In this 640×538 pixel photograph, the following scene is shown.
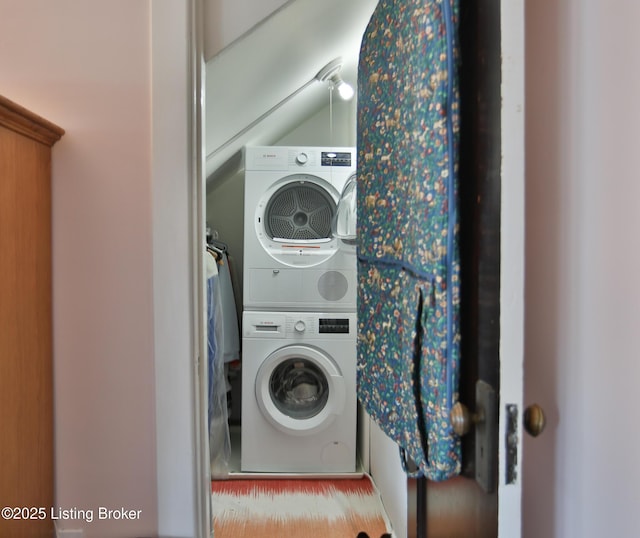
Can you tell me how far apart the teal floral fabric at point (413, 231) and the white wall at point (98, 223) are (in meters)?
0.50

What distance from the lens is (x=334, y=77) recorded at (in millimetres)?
2193

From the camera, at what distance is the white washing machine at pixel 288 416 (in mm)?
2094

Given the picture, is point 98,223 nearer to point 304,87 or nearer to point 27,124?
point 27,124

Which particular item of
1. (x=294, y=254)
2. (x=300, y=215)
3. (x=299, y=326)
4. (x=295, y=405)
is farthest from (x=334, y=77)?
(x=295, y=405)

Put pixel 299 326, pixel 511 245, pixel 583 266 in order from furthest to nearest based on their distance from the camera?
pixel 299 326
pixel 583 266
pixel 511 245

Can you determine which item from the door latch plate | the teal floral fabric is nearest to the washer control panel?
the teal floral fabric

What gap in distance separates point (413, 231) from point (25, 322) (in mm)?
900

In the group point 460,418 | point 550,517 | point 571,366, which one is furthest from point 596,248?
point 550,517

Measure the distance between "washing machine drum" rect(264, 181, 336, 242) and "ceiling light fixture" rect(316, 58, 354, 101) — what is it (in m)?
0.60

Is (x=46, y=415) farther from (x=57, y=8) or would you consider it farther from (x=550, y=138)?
(x=550, y=138)

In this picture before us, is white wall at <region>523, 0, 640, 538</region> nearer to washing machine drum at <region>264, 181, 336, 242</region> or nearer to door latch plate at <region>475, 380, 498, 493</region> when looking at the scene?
door latch plate at <region>475, 380, 498, 493</region>

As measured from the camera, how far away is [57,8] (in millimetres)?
980

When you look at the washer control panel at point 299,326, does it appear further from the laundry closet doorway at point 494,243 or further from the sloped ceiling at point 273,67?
the laundry closet doorway at point 494,243

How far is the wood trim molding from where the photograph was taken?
802 mm
